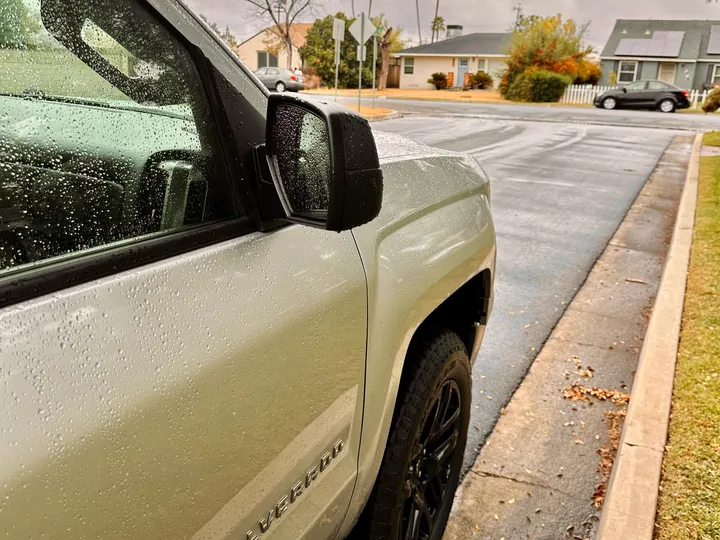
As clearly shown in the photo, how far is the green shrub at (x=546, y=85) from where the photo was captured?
3878 cm

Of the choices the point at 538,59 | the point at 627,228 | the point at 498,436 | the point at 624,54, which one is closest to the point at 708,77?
the point at 624,54

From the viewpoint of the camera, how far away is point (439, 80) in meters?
53.6

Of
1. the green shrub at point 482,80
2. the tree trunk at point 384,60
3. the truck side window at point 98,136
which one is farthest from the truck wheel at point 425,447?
the tree trunk at point 384,60

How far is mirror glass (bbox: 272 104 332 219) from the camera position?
1361 millimetres

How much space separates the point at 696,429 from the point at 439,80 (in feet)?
174

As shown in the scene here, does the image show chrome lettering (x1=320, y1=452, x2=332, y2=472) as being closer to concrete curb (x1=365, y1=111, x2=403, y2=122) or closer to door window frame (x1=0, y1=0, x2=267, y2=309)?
door window frame (x1=0, y1=0, x2=267, y2=309)

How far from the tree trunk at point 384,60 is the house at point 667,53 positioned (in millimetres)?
16600

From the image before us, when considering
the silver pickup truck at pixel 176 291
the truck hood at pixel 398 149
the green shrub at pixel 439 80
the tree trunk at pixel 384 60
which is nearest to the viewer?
the silver pickup truck at pixel 176 291

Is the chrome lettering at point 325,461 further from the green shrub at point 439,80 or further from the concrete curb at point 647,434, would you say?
the green shrub at point 439,80

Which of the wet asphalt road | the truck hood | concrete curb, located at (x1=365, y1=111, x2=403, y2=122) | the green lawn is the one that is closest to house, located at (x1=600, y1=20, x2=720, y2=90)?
concrete curb, located at (x1=365, y1=111, x2=403, y2=122)

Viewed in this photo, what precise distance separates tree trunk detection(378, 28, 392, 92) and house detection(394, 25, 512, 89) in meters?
1.08

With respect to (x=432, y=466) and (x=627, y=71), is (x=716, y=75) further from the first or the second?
(x=432, y=466)

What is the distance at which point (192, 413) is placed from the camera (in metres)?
1.14

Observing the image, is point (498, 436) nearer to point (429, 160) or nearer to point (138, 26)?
point (429, 160)
